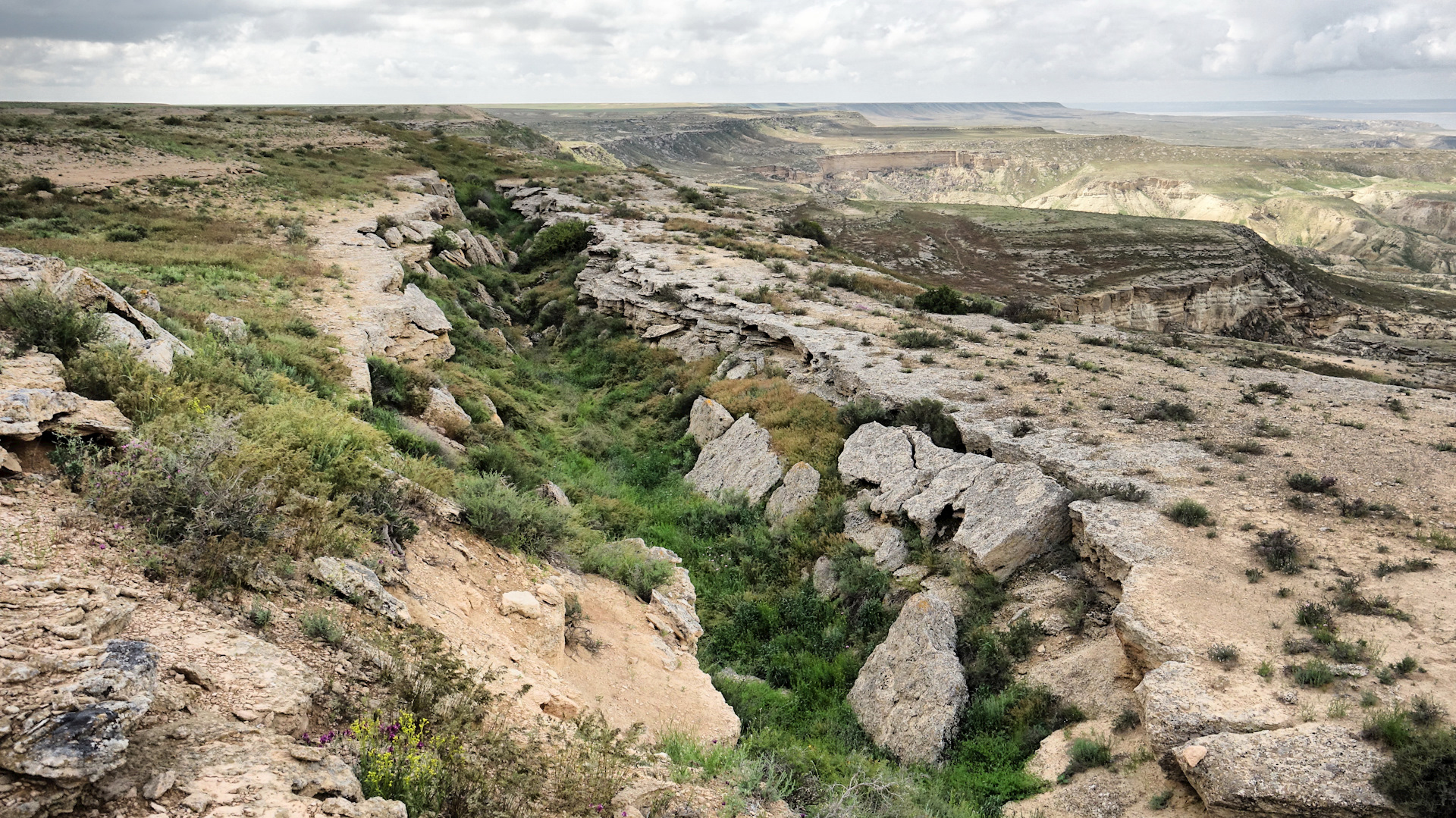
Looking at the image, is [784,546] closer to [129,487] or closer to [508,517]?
[508,517]

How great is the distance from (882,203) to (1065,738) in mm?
70695

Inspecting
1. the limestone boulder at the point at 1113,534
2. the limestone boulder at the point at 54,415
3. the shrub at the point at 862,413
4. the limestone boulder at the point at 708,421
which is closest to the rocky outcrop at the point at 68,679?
the limestone boulder at the point at 54,415

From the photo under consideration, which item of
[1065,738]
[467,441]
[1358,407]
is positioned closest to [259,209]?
[467,441]

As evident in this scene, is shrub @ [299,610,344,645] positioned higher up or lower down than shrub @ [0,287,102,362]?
lower down

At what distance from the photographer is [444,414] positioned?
12.3 meters

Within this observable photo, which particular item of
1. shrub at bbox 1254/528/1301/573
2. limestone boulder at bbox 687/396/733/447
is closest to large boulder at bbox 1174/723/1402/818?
shrub at bbox 1254/528/1301/573

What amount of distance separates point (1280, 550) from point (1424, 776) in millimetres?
3523

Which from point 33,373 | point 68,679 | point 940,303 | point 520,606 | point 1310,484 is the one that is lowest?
point 520,606

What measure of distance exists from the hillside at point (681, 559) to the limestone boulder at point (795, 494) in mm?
91

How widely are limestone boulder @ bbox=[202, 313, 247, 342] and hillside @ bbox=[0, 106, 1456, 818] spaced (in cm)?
9

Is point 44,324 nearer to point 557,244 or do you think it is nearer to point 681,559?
point 681,559

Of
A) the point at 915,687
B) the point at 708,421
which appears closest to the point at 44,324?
the point at 915,687

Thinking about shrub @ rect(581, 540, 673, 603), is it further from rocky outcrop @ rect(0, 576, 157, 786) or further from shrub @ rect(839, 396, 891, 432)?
shrub @ rect(839, 396, 891, 432)

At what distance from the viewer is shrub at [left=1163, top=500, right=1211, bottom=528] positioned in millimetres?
8914
